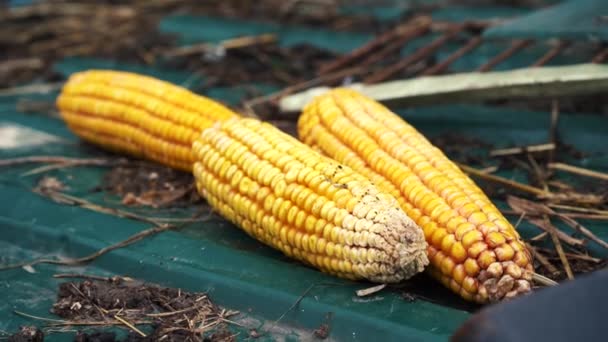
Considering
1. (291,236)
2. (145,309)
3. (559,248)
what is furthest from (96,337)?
(559,248)

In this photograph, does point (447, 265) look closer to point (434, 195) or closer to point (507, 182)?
point (434, 195)

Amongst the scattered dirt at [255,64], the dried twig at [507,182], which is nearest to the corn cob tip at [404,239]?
the dried twig at [507,182]

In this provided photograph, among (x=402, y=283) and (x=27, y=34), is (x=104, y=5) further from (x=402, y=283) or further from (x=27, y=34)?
(x=402, y=283)

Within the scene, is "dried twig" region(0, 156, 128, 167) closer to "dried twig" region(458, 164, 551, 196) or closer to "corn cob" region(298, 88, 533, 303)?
"corn cob" region(298, 88, 533, 303)

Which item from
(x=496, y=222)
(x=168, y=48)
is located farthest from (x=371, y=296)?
(x=168, y=48)

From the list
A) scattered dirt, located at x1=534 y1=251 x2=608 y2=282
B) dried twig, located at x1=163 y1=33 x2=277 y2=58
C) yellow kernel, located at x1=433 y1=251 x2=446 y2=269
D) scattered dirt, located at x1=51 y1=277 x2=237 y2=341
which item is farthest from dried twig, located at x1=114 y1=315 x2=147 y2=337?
dried twig, located at x1=163 y1=33 x2=277 y2=58

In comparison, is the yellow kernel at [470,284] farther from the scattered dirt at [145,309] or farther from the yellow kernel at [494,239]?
the scattered dirt at [145,309]
